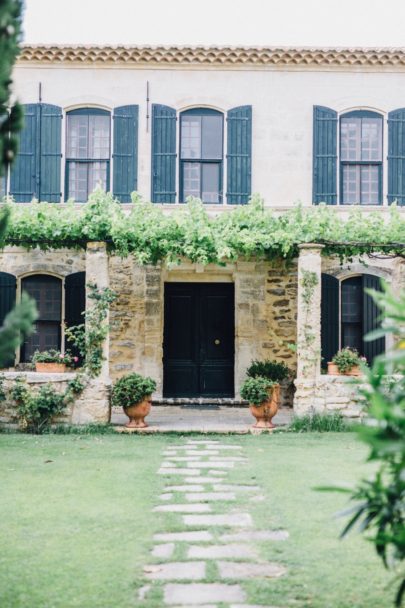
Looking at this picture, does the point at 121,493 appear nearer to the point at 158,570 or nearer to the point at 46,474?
the point at 46,474

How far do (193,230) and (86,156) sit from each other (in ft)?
11.5

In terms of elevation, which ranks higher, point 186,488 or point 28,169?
point 28,169

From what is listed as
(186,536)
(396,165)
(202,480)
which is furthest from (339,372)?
(186,536)

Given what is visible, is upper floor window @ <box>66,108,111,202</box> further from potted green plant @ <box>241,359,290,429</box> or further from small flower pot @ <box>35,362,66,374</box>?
potted green plant @ <box>241,359,290,429</box>

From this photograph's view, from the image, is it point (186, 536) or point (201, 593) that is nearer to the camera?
point (201, 593)

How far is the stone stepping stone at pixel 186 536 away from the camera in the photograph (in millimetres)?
4732

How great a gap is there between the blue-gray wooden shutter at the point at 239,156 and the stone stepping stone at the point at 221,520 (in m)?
7.99

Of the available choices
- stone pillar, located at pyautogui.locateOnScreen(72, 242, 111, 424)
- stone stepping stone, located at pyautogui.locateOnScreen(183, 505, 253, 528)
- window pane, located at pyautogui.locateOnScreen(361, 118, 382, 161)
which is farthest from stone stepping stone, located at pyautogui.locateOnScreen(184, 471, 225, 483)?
window pane, located at pyautogui.locateOnScreen(361, 118, 382, 161)

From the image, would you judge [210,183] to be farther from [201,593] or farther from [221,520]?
[201,593]

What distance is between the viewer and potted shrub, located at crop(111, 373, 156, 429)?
10.1 m

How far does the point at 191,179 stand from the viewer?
12.8 meters

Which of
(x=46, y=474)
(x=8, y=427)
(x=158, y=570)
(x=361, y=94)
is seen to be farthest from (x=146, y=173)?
(x=158, y=570)

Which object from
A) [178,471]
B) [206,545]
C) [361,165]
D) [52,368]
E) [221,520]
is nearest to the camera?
[206,545]

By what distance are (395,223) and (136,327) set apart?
15.7 feet
